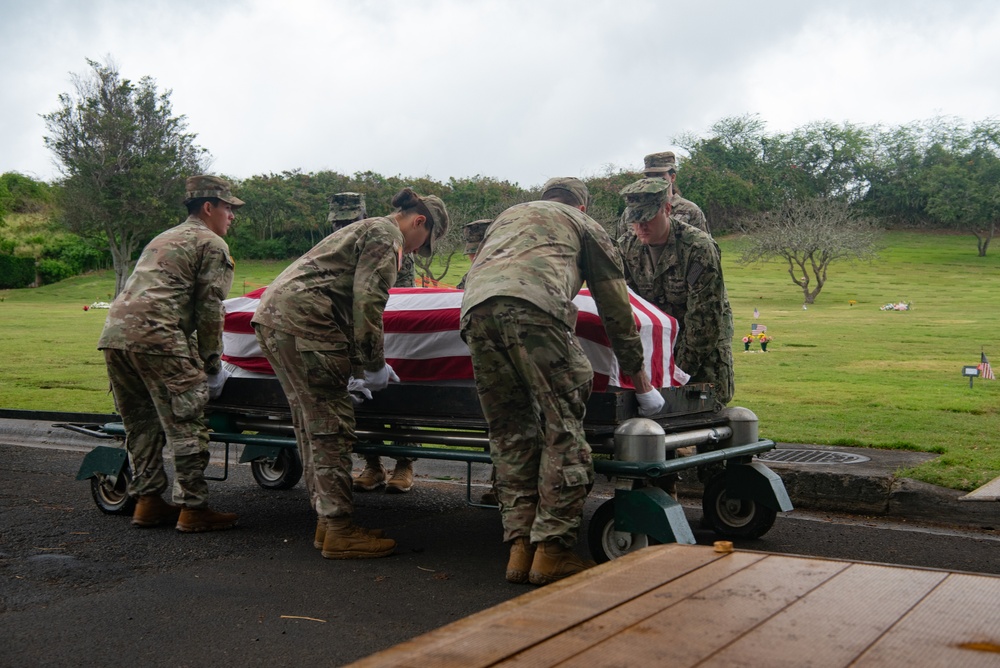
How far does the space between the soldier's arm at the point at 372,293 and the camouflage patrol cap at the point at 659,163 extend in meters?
2.66

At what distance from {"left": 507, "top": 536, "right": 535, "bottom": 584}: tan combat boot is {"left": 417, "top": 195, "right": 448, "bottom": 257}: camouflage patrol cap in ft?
5.37

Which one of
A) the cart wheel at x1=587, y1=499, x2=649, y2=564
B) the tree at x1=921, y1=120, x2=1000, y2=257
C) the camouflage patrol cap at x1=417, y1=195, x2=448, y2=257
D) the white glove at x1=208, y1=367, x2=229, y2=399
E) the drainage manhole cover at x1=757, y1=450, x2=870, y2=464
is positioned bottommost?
the drainage manhole cover at x1=757, y1=450, x2=870, y2=464

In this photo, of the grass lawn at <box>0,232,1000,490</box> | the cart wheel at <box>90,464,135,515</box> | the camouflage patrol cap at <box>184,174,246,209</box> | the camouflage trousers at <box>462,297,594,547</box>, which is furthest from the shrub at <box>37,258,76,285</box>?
the camouflage trousers at <box>462,297,594,547</box>

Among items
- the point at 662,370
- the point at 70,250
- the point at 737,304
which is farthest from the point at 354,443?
the point at 70,250

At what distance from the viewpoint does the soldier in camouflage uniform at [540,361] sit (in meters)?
4.07

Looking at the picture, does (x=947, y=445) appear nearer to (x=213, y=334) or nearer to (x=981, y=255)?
(x=213, y=334)

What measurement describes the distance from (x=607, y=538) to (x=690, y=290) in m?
1.72

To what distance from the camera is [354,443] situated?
500 centimetres

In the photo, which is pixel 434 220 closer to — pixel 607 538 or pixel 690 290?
pixel 690 290

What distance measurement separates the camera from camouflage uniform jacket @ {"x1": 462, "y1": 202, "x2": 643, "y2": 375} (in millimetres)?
4125

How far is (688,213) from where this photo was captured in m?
6.38

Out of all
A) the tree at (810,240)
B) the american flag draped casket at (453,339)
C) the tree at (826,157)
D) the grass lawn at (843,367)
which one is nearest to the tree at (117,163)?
the grass lawn at (843,367)

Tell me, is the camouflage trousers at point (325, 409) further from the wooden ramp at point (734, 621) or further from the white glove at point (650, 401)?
the wooden ramp at point (734, 621)

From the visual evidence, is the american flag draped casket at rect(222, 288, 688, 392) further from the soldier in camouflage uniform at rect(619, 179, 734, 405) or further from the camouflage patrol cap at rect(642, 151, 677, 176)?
the camouflage patrol cap at rect(642, 151, 677, 176)
